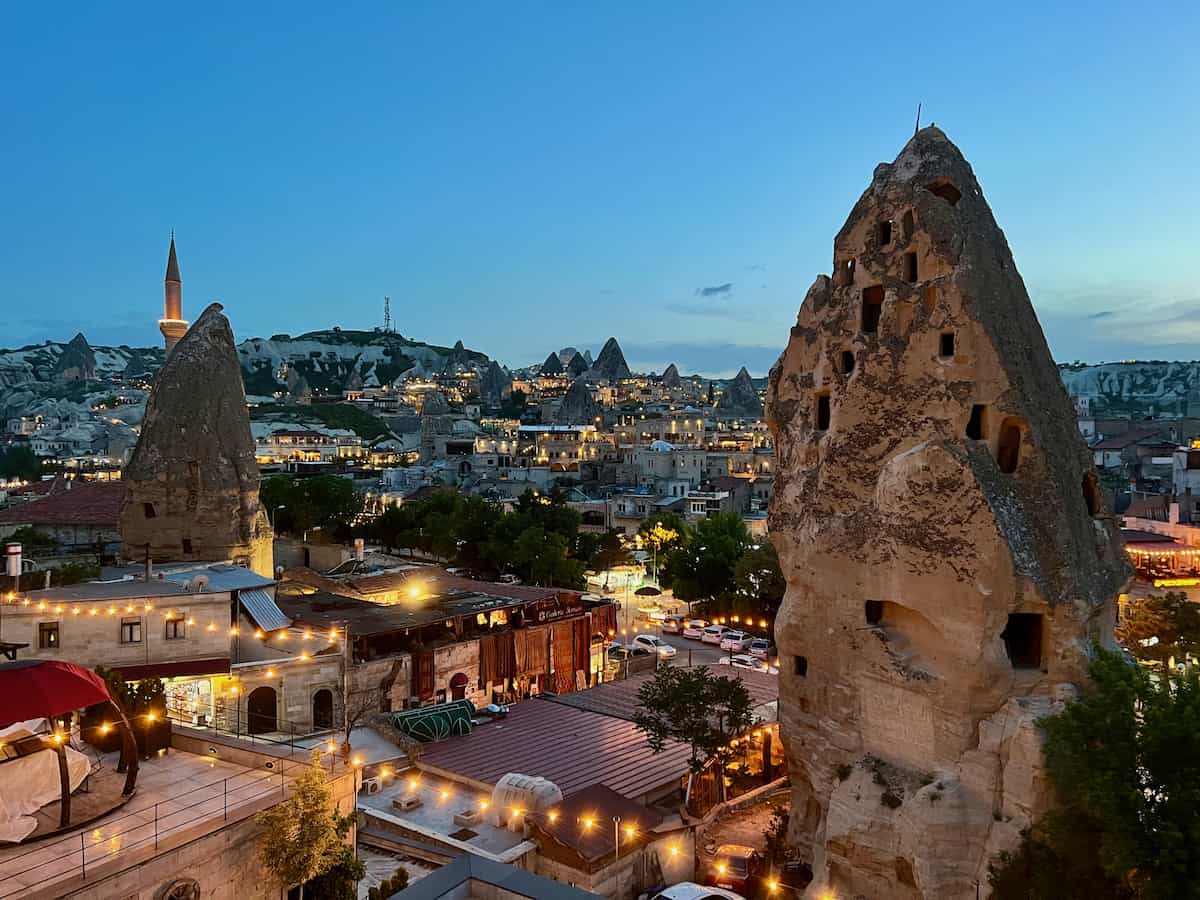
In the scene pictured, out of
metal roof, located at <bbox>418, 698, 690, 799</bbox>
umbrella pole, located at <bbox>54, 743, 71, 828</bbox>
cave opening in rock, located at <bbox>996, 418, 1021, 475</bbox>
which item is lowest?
metal roof, located at <bbox>418, 698, 690, 799</bbox>

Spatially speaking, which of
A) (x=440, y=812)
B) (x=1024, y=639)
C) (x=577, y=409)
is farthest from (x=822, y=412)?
(x=577, y=409)

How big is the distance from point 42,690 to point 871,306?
17.7 meters

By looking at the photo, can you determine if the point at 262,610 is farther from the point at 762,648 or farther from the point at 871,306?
the point at 762,648

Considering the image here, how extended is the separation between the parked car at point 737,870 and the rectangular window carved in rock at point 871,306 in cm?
1260

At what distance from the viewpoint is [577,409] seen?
543 ft

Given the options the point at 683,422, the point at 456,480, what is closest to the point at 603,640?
the point at 456,480

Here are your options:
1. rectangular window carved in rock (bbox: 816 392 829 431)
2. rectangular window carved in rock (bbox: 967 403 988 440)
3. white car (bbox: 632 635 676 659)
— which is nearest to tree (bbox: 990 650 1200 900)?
rectangular window carved in rock (bbox: 967 403 988 440)

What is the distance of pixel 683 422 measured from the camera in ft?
497

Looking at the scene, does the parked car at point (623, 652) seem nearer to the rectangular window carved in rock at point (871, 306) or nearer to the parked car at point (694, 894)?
the parked car at point (694, 894)

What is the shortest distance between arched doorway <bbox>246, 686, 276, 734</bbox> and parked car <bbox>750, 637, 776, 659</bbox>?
23.5m

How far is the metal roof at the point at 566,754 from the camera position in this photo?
75.9 ft

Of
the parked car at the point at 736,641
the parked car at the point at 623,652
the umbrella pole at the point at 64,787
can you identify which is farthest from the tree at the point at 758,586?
the umbrella pole at the point at 64,787

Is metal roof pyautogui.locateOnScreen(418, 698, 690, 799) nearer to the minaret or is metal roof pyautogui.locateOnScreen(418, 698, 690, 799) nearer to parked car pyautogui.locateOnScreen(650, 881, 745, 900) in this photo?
parked car pyautogui.locateOnScreen(650, 881, 745, 900)

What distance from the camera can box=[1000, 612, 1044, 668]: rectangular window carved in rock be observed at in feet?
57.7
